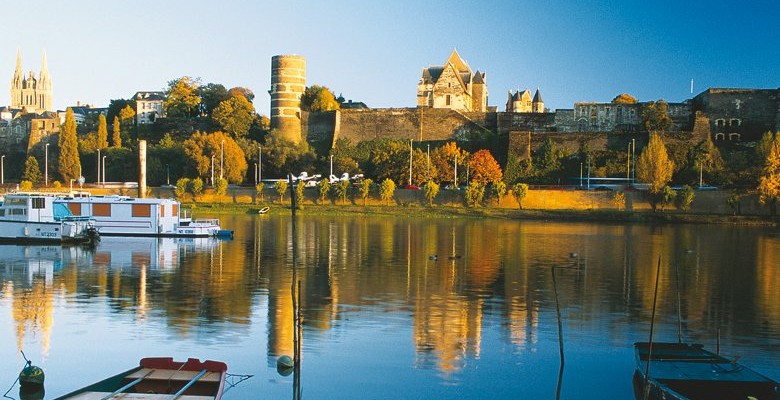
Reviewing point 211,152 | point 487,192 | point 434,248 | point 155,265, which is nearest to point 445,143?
point 487,192

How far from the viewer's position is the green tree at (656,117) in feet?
251

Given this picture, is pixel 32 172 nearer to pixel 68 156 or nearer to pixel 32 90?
pixel 68 156

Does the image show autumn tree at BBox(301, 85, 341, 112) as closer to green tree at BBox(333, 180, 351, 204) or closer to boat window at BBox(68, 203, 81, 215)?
green tree at BBox(333, 180, 351, 204)

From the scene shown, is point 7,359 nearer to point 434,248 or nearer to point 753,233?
point 434,248

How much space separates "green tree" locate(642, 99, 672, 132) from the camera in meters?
76.4

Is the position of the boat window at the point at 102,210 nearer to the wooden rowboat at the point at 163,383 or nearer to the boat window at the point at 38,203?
the boat window at the point at 38,203

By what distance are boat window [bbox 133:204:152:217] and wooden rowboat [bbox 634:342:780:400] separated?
Answer: 32219 mm

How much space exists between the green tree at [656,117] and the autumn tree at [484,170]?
14620 mm

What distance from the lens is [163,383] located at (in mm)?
12664

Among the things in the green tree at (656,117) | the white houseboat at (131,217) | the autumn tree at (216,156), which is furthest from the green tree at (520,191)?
the white houseboat at (131,217)

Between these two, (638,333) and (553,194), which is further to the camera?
(553,194)

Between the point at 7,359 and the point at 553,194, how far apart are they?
55.0 meters

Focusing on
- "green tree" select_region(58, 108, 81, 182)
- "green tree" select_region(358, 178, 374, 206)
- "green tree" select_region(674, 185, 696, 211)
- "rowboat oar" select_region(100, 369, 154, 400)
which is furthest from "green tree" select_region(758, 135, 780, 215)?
"green tree" select_region(58, 108, 81, 182)

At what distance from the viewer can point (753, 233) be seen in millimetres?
52094
